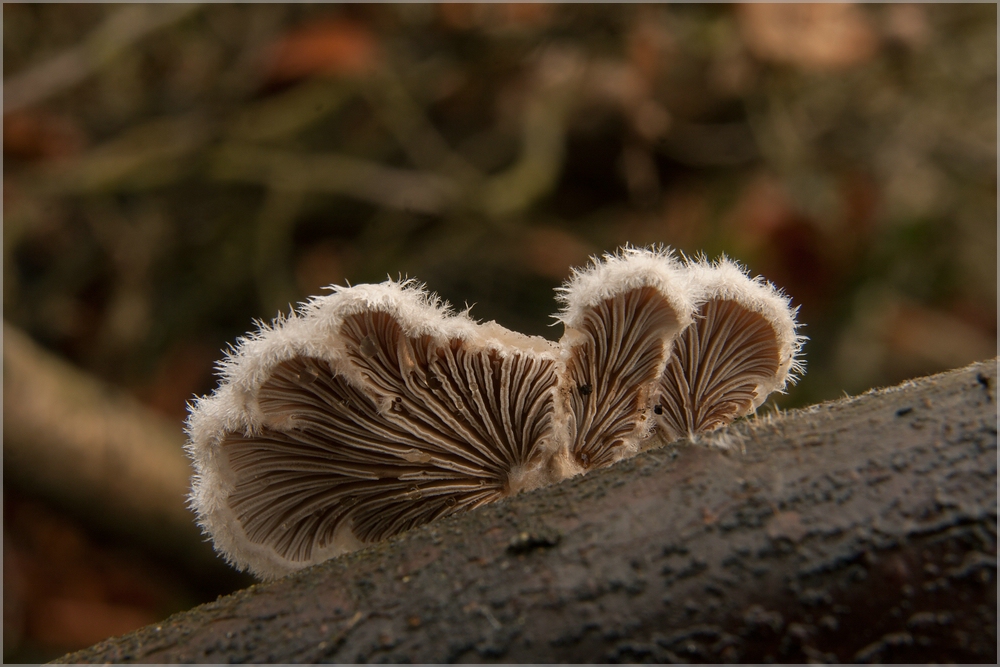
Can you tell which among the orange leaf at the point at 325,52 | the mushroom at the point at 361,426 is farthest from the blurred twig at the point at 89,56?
the mushroom at the point at 361,426

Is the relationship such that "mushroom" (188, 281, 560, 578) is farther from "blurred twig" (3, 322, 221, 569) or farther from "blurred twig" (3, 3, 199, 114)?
"blurred twig" (3, 3, 199, 114)

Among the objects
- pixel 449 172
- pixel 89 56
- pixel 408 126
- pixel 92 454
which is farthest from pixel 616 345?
pixel 89 56

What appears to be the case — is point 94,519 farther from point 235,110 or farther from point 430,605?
point 430,605

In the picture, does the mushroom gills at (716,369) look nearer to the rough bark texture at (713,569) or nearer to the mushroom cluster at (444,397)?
the mushroom cluster at (444,397)

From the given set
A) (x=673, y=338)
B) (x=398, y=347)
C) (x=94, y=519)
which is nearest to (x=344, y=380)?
(x=398, y=347)

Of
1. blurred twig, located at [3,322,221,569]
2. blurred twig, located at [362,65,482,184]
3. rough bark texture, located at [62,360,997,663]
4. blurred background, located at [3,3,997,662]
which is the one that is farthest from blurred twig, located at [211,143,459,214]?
rough bark texture, located at [62,360,997,663]
